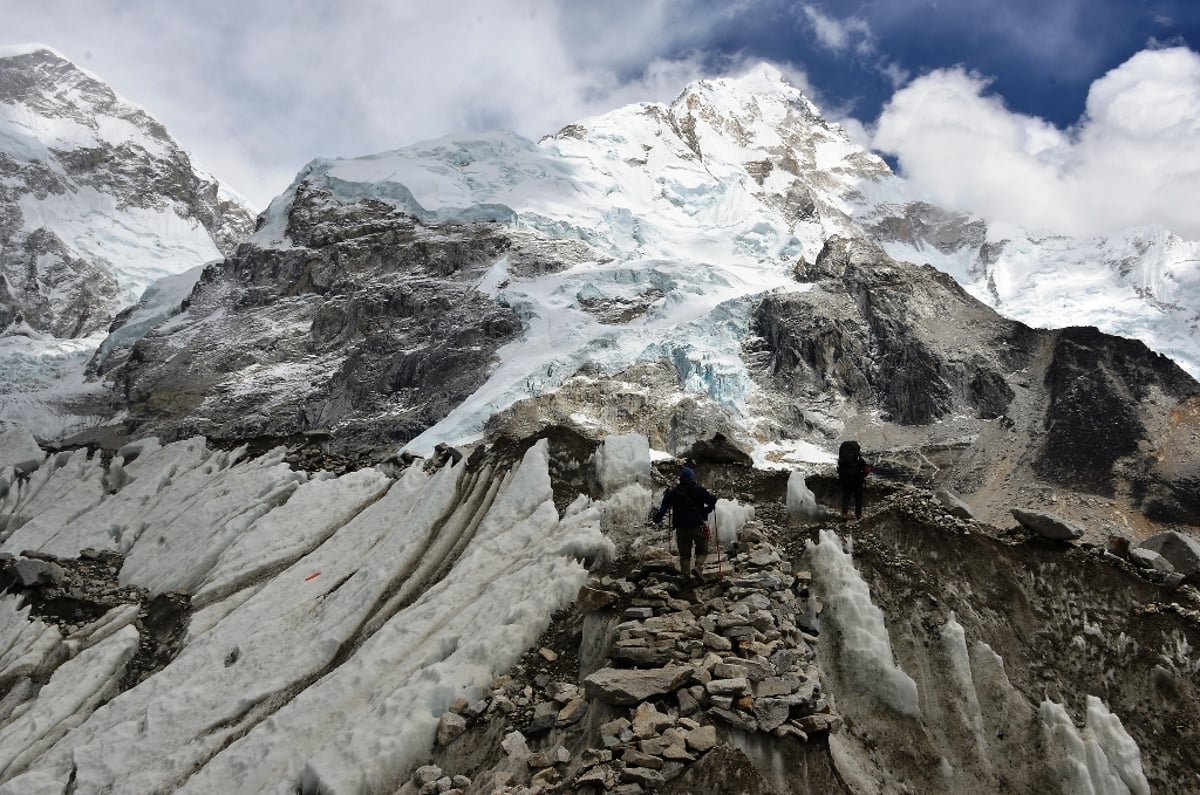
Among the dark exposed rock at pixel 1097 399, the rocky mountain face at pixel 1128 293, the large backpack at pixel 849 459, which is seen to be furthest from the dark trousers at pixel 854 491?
the rocky mountain face at pixel 1128 293

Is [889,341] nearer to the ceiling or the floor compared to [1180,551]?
nearer to the ceiling

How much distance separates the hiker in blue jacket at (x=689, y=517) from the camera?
9.95m

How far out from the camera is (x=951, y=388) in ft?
390

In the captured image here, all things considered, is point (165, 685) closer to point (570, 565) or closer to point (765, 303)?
point (570, 565)

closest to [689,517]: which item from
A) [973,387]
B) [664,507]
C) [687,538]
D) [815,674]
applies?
[687,538]

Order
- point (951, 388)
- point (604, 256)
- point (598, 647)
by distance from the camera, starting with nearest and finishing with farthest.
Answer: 1. point (598, 647)
2. point (951, 388)
3. point (604, 256)

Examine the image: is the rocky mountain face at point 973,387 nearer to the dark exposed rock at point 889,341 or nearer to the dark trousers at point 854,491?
the dark exposed rock at point 889,341

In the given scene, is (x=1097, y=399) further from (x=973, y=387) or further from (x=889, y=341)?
(x=889, y=341)

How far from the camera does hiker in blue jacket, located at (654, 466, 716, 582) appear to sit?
32.6ft

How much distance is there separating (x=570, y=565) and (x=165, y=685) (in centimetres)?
834

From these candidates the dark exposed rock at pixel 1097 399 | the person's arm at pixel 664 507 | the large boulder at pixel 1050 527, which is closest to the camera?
the person's arm at pixel 664 507

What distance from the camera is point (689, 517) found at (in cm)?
999

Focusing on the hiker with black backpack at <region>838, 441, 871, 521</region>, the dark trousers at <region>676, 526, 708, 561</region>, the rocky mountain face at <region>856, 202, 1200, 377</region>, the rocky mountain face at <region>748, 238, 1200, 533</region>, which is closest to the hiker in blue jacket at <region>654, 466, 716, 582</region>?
the dark trousers at <region>676, 526, 708, 561</region>

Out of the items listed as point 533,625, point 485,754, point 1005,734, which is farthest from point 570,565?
point 1005,734
